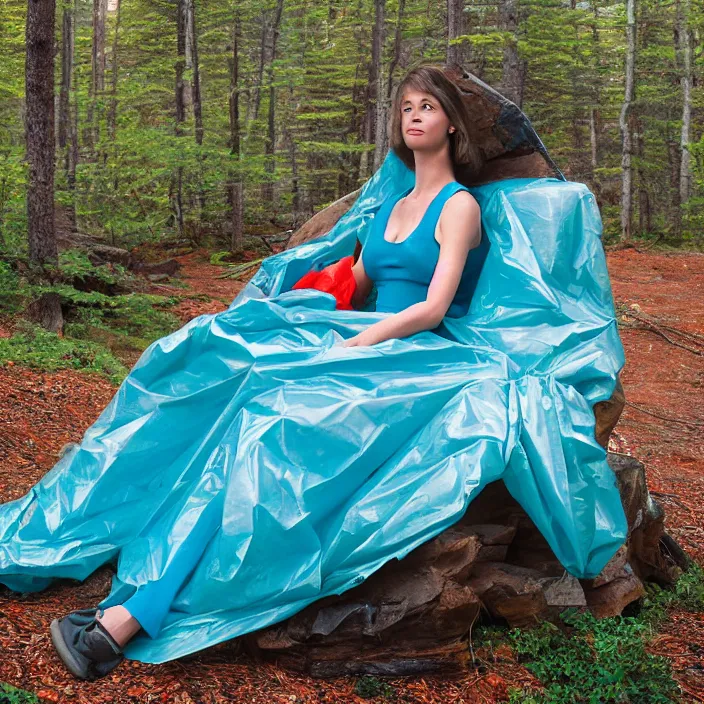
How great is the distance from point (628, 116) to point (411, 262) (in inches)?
616

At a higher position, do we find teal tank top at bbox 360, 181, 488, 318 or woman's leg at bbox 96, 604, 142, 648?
teal tank top at bbox 360, 181, 488, 318

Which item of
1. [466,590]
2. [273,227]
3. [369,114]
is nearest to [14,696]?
[466,590]

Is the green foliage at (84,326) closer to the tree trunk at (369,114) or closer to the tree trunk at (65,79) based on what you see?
the tree trunk at (369,114)

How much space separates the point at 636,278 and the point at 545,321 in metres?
10.5

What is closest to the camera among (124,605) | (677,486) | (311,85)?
(124,605)

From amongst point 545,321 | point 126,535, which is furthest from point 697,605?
point 126,535

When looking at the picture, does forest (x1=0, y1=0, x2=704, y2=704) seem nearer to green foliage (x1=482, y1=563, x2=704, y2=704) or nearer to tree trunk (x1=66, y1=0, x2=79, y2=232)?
green foliage (x1=482, y1=563, x2=704, y2=704)

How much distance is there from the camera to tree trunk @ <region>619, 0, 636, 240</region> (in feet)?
53.0

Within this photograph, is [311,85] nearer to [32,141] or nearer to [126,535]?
[32,141]

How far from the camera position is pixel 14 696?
1.92 meters

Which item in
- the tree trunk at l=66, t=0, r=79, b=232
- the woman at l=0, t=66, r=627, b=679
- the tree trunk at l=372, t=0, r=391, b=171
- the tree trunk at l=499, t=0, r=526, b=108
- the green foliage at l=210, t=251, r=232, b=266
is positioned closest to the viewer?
the woman at l=0, t=66, r=627, b=679

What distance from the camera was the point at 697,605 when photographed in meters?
2.97

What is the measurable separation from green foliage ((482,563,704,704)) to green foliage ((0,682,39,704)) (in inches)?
50.2

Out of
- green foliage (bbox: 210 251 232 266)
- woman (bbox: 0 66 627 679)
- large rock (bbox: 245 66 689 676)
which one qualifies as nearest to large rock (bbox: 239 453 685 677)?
large rock (bbox: 245 66 689 676)
